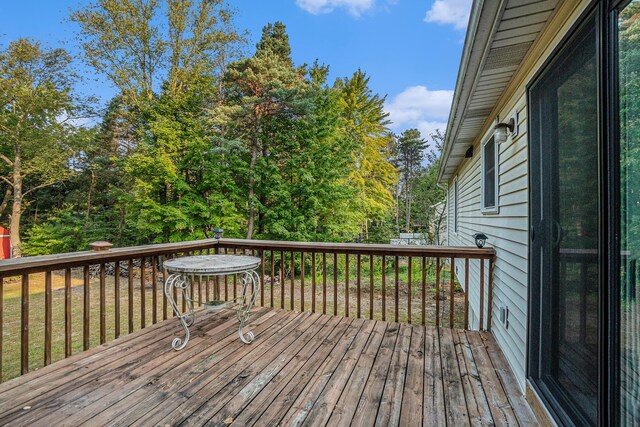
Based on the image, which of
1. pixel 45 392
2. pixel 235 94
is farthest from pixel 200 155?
pixel 45 392

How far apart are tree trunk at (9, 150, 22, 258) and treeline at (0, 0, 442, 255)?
0.13 ft

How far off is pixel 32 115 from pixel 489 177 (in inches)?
578

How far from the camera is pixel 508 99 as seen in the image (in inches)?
107

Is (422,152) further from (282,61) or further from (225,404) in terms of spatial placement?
(225,404)

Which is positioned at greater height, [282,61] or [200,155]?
[282,61]

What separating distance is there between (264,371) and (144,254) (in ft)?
5.50

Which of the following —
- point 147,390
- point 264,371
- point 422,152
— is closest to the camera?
point 147,390

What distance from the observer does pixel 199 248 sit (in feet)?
11.9

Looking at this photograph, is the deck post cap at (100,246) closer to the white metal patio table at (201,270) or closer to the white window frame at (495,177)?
the white metal patio table at (201,270)

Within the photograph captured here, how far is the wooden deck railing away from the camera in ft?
7.63

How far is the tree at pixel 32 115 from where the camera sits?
10195 mm

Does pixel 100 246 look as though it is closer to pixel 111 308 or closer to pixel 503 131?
pixel 503 131

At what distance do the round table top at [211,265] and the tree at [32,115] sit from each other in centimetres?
1238

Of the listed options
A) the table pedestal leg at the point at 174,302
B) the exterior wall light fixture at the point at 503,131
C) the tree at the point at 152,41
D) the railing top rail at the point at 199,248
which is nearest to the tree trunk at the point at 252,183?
the tree at the point at 152,41
